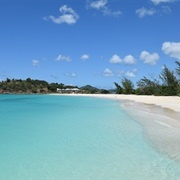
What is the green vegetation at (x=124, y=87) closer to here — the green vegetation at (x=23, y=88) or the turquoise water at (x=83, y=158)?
the green vegetation at (x=23, y=88)

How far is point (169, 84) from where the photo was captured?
57812 millimetres

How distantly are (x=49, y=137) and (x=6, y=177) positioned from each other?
5105mm

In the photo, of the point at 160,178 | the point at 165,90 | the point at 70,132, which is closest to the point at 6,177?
the point at 160,178

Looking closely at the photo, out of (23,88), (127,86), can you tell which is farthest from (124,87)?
(23,88)

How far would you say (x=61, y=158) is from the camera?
7.85 m

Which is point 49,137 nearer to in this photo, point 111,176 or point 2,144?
point 2,144

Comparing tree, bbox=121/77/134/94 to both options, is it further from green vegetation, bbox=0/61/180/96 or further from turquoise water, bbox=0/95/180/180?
turquoise water, bbox=0/95/180/180

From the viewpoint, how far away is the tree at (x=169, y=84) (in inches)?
2132

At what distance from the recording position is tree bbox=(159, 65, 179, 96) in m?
54.2

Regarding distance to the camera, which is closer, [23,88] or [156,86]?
[156,86]

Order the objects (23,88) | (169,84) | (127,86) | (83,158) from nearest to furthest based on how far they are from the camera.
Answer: (83,158)
(169,84)
(127,86)
(23,88)

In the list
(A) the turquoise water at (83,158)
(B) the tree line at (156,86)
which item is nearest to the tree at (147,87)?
(B) the tree line at (156,86)

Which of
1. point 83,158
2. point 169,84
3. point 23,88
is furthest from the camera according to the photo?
point 23,88

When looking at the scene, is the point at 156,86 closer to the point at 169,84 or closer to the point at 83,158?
the point at 169,84
